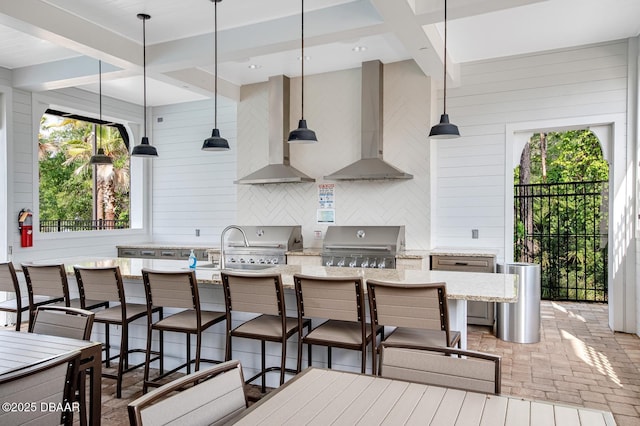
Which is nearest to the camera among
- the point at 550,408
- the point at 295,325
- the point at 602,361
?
the point at 550,408

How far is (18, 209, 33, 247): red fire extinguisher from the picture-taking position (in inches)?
208

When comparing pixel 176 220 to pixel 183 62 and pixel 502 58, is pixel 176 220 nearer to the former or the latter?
pixel 183 62

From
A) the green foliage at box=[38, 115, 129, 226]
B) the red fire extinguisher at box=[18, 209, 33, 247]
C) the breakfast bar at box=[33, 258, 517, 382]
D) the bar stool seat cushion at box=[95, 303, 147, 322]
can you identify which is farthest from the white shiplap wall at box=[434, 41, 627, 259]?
the green foliage at box=[38, 115, 129, 226]

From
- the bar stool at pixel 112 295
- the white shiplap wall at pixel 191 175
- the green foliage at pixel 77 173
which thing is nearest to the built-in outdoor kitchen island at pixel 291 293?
the bar stool at pixel 112 295

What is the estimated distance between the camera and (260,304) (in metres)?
2.80

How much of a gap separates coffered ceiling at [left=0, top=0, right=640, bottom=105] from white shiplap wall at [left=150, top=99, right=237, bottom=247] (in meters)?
1.27

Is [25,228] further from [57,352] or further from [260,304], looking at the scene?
[57,352]

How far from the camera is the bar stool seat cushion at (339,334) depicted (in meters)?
2.60

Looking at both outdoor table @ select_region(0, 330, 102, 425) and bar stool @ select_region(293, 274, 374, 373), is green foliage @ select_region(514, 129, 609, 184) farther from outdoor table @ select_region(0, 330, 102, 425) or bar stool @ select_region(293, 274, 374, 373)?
outdoor table @ select_region(0, 330, 102, 425)

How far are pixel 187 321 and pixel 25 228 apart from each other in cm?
339

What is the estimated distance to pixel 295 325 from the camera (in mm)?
2859

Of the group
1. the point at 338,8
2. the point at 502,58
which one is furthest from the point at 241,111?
the point at 502,58

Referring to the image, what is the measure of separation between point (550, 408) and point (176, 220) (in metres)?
6.55

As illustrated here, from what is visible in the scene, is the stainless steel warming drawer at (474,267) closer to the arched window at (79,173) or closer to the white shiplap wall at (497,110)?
the white shiplap wall at (497,110)
